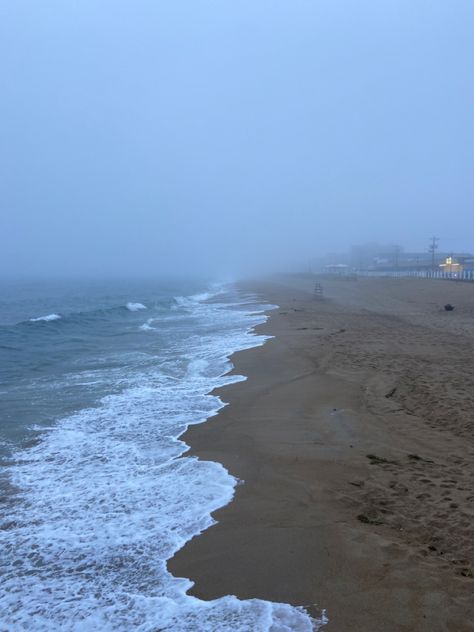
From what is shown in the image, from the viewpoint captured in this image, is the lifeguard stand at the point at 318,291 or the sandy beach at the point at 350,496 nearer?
the sandy beach at the point at 350,496

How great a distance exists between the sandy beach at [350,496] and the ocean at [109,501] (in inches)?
10.2

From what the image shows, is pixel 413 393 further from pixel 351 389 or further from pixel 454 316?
pixel 454 316

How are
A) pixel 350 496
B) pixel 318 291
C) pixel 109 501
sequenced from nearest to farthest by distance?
pixel 350 496 → pixel 109 501 → pixel 318 291

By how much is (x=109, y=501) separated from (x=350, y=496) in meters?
2.63

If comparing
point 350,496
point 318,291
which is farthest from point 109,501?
point 318,291


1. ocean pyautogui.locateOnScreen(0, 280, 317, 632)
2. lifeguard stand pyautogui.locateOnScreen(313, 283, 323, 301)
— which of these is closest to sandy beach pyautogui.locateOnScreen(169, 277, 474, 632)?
ocean pyautogui.locateOnScreen(0, 280, 317, 632)

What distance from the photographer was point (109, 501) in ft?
16.8

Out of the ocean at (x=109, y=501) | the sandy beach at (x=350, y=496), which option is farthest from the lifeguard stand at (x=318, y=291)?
the sandy beach at (x=350, y=496)

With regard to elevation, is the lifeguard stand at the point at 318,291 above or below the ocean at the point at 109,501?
above

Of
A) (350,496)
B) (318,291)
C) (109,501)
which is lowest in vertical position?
(109,501)

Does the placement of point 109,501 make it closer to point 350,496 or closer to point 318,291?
point 350,496

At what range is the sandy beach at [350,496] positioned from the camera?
3420mm

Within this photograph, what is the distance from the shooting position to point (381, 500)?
4.83 m

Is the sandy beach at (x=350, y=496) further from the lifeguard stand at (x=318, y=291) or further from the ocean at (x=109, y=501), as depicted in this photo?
the lifeguard stand at (x=318, y=291)
